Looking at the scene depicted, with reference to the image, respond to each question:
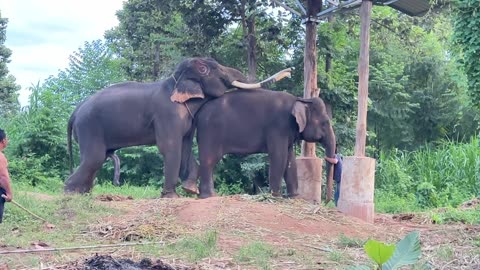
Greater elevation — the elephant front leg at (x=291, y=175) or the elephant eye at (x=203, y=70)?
the elephant eye at (x=203, y=70)

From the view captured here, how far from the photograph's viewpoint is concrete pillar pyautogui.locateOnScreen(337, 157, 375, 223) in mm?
10180

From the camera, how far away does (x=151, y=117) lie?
1193 centimetres

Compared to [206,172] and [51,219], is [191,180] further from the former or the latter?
[51,219]

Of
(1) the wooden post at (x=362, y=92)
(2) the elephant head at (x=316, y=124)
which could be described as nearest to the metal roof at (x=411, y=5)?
(1) the wooden post at (x=362, y=92)

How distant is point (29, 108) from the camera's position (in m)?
19.1

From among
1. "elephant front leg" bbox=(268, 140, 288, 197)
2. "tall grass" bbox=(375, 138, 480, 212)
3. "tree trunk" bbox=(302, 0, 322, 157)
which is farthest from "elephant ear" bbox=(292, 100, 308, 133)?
"tall grass" bbox=(375, 138, 480, 212)

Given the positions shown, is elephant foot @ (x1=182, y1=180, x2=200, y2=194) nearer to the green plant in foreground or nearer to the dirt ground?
the dirt ground

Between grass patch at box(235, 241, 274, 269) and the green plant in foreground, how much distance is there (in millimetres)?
3013

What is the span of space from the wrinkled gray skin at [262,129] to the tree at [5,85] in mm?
16625

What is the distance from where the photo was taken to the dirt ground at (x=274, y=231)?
22.0 ft

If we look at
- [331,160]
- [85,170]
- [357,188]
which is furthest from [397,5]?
[85,170]

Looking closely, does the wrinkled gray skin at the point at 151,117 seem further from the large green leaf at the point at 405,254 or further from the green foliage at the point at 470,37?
the large green leaf at the point at 405,254

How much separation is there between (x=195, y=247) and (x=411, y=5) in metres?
6.38

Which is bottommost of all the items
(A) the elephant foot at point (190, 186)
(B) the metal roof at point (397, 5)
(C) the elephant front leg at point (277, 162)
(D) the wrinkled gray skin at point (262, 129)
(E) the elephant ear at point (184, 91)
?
(A) the elephant foot at point (190, 186)
